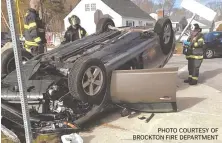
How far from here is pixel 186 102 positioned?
5938 millimetres

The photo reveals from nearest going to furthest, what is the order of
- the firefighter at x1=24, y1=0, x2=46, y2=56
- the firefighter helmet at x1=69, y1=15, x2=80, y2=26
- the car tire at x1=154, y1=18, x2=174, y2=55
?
the car tire at x1=154, y1=18, x2=174, y2=55 → the firefighter at x1=24, y1=0, x2=46, y2=56 → the firefighter helmet at x1=69, y1=15, x2=80, y2=26

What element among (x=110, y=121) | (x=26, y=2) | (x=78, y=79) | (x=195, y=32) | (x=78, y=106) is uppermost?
(x=26, y=2)

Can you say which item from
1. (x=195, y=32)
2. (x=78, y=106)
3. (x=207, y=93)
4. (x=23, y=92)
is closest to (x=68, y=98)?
(x=78, y=106)

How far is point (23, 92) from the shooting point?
2910mm

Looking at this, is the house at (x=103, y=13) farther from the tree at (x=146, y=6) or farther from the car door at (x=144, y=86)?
the tree at (x=146, y=6)

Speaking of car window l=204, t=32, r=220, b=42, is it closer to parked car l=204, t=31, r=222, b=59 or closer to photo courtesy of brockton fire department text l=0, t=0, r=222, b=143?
parked car l=204, t=31, r=222, b=59

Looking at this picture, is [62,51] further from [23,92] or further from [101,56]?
[23,92]

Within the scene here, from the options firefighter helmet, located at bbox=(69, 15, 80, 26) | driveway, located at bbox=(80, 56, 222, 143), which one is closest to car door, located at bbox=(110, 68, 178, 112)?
driveway, located at bbox=(80, 56, 222, 143)

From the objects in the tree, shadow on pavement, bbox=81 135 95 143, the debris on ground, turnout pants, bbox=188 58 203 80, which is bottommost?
shadow on pavement, bbox=81 135 95 143

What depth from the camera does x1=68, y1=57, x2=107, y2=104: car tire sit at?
165 inches

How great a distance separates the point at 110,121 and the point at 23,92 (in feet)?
7.62

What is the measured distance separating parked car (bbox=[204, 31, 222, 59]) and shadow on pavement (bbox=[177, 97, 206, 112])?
10.3 metres

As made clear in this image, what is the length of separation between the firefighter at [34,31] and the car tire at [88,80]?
255cm

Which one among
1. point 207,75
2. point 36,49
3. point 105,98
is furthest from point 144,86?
point 207,75
